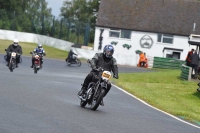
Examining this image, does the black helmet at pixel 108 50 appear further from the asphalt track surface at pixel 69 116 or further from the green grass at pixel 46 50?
the green grass at pixel 46 50

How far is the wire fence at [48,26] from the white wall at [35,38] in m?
0.93

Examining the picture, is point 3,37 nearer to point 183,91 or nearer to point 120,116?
point 183,91

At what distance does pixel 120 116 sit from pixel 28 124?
174 inches

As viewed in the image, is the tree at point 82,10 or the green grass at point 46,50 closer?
the green grass at point 46,50

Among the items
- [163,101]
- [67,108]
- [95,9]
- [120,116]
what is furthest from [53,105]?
[95,9]

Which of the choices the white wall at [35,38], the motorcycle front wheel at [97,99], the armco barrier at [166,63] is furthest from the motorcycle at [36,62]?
the white wall at [35,38]

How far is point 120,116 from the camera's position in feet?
49.9

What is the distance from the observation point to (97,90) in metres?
15.6

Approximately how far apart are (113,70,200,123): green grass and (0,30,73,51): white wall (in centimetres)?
3236

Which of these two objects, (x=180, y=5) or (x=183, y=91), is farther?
(x=180, y=5)

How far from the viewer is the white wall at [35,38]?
68.6 metres

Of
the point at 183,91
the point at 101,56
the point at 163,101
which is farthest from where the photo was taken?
the point at 183,91

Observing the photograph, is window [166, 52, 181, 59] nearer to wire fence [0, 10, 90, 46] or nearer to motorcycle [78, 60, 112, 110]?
wire fence [0, 10, 90, 46]

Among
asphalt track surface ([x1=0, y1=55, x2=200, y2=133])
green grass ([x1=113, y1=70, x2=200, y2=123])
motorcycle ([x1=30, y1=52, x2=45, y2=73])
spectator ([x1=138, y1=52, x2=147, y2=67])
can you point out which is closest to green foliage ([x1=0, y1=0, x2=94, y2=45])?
spectator ([x1=138, y1=52, x2=147, y2=67])
